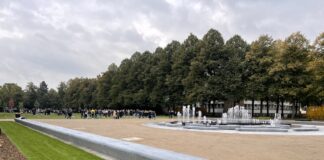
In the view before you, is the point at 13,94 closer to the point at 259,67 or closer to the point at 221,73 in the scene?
the point at 221,73

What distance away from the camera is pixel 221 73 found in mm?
80375

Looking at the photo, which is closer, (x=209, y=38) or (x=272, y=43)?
(x=272, y=43)

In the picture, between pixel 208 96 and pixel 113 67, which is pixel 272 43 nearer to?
pixel 208 96

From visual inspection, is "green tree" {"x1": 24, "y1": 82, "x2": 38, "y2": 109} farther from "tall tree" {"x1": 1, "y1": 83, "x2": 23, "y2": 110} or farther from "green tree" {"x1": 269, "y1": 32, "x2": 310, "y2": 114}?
"green tree" {"x1": 269, "y1": 32, "x2": 310, "y2": 114}

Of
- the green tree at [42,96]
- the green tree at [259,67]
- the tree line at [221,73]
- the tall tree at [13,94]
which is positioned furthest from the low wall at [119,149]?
the green tree at [42,96]

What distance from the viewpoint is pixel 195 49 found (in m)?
86.2

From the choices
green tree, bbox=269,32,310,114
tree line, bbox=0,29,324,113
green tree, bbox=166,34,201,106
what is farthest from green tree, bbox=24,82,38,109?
green tree, bbox=269,32,310,114

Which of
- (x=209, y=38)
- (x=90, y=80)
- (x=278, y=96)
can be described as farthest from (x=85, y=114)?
(x=90, y=80)

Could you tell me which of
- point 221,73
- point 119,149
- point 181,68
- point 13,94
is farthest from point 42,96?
point 119,149

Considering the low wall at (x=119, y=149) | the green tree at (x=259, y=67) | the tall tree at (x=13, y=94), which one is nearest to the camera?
the low wall at (x=119, y=149)

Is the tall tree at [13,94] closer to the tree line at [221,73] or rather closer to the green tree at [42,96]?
the green tree at [42,96]

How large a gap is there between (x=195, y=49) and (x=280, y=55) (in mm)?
20302

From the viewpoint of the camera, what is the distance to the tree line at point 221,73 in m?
69.9

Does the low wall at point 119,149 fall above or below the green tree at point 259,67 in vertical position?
below
